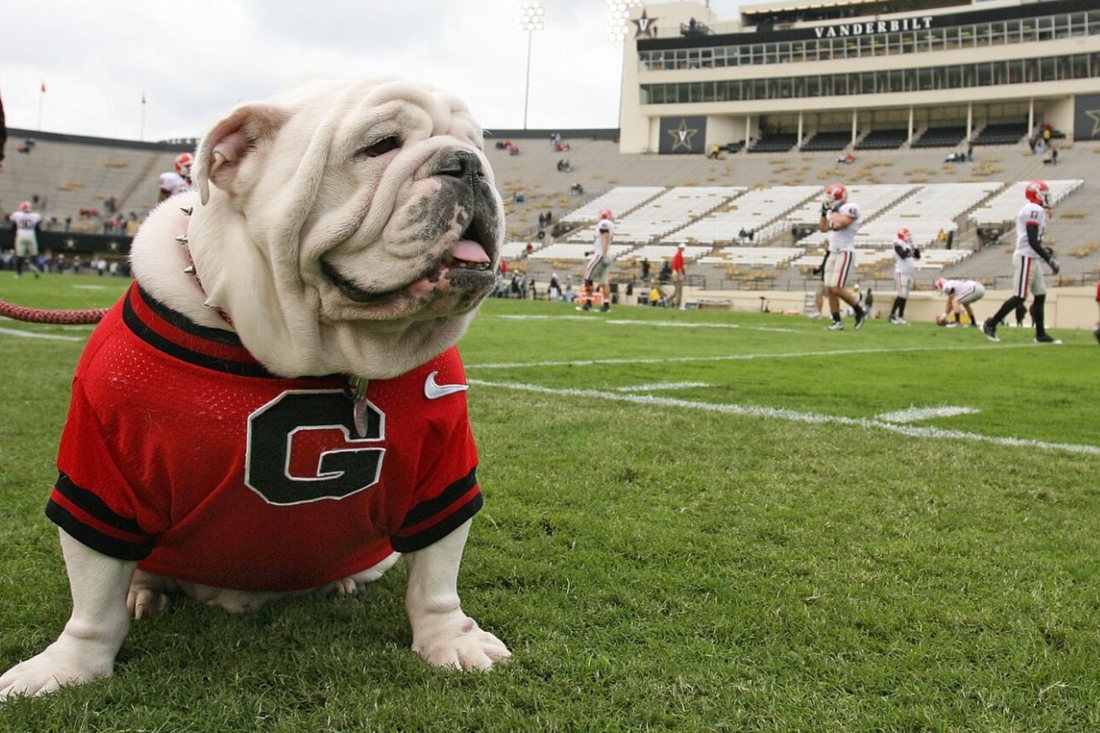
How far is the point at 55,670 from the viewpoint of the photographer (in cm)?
187

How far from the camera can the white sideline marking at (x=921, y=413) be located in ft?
18.2

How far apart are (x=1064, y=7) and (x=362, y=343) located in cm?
6060

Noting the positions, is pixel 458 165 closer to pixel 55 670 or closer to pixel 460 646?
pixel 460 646

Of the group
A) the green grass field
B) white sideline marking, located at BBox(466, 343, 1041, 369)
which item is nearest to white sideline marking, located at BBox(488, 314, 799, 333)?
white sideline marking, located at BBox(466, 343, 1041, 369)

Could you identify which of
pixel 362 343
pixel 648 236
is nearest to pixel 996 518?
pixel 362 343

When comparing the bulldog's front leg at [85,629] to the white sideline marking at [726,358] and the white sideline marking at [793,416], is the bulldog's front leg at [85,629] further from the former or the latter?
the white sideline marking at [726,358]

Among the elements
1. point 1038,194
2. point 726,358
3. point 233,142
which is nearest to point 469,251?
point 233,142

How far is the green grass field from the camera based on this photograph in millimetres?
1756

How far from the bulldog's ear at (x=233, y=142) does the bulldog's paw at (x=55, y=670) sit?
92cm

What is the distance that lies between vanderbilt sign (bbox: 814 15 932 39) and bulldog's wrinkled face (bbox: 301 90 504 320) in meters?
61.2

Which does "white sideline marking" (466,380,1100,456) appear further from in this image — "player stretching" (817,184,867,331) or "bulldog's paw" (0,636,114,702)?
"player stretching" (817,184,867,331)

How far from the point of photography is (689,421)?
516cm

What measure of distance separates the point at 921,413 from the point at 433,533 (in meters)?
4.49

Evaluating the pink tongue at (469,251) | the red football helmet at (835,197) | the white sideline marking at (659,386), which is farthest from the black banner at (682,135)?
the pink tongue at (469,251)
